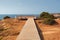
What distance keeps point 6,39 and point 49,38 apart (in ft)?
11.5

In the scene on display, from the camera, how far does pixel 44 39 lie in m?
12.5

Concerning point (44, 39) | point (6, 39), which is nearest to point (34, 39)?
point (44, 39)

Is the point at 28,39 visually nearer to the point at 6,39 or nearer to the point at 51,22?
the point at 6,39

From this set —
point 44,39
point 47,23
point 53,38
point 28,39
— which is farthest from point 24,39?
point 47,23

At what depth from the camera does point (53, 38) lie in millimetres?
12930

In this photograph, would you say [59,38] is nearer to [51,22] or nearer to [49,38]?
[49,38]

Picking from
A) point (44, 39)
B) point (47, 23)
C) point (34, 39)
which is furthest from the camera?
point (47, 23)

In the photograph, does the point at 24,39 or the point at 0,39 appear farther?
the point at 0,39

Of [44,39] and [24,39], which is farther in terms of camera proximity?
[44,39]

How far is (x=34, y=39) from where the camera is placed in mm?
10375

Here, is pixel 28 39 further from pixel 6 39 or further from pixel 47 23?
pixel 47 23

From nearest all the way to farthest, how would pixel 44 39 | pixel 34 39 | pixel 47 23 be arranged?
pixel 34 39
pixel 44 39
pixel 47 23

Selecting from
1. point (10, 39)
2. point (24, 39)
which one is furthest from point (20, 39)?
point (10, 39)

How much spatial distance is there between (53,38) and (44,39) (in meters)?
0.90
